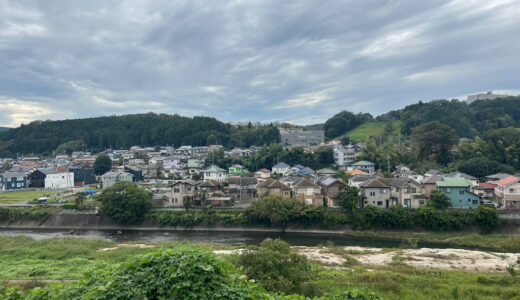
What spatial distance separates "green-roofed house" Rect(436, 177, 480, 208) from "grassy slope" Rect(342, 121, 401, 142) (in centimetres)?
4720

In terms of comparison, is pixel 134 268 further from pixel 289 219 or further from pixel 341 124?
pixel 341 124

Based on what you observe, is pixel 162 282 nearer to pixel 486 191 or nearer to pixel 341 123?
pixel 486 191

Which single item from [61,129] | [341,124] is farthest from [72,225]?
[61,129]

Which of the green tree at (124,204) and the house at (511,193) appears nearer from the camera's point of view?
the house at (511,193)

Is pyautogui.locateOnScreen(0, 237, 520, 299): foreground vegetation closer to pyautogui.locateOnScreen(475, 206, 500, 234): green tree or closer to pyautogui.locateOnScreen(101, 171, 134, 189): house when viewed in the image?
pyautogui.locateOnScreen(475, 206, 500, 234): green tree

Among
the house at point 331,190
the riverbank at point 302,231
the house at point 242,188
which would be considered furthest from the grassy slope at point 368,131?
the riverbank at point 302,231

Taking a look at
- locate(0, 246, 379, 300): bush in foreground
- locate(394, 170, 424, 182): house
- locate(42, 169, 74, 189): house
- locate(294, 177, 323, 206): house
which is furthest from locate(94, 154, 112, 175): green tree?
locate(0, 246, 379, 300): bush in foreground

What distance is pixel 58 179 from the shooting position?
1859 inches

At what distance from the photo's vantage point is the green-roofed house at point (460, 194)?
2788cm

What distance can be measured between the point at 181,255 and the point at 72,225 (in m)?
32.4

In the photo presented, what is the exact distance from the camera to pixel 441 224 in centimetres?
2466

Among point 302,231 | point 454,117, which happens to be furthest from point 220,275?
point 454,117

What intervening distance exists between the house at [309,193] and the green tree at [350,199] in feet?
9.34

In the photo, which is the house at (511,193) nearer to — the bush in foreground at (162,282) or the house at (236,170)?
the bush in foreground at (162,282)
